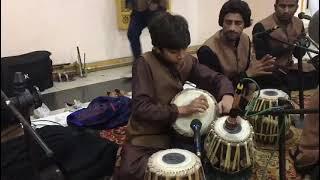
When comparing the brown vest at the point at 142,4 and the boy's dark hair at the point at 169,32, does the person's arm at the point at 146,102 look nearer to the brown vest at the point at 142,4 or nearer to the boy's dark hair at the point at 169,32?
the boy's dark hair at the point at 169,32

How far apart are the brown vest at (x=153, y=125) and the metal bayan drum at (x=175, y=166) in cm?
36

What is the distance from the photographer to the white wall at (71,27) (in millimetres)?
4539

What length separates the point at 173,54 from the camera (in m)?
2.09

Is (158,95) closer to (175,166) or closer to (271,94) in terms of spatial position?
Answer: (175,166)

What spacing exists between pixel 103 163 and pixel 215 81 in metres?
0.85

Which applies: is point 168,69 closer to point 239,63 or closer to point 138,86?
point 138,86

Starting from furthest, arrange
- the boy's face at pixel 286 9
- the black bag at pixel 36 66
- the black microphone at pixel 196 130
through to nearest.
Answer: the black bag at pixel 36 66 → the boy's face at pixel 286 9 → the black microphone at pixel 196 130

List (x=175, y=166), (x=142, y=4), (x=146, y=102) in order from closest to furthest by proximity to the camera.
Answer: (x=175, y=166)
(x=146, y=102)
(x=142, y=4)

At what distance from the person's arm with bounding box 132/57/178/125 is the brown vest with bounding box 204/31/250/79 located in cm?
84

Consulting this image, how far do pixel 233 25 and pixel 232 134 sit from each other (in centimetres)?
109

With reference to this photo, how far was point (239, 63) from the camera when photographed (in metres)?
2.93

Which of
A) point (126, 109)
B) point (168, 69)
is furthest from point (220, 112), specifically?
point (126, 109)

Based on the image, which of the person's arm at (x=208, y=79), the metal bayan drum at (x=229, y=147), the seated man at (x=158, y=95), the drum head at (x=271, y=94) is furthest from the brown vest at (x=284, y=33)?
the metal bayan drum at (x=229, y=147)

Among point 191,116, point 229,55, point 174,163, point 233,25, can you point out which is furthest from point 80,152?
point 233,25
